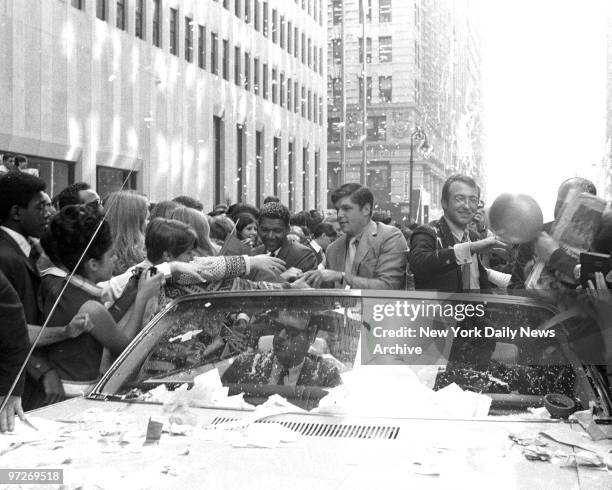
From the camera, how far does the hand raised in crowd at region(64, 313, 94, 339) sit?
2.96m

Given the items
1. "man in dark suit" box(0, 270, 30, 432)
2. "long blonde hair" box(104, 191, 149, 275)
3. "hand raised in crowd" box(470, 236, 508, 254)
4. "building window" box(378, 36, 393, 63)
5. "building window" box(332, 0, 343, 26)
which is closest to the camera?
"man in dark suit" box(0, 270, 30, 432)

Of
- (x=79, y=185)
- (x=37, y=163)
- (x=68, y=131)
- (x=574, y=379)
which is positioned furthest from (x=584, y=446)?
(x=37, y=163)

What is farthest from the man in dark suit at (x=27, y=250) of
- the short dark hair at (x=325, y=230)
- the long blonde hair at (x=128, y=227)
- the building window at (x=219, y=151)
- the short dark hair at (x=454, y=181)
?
the building window at (x=219, y=151)

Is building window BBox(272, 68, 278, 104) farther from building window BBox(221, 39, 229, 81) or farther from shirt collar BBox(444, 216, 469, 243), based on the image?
shirt collar BBox(444, 216, 469, 243)

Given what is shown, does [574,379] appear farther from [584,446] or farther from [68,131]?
[68,131]

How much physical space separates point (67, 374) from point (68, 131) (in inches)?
293

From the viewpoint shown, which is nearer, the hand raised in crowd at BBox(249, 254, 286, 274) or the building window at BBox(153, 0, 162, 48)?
the hand raised in crowd at BBox(249, 254, 286, 274)

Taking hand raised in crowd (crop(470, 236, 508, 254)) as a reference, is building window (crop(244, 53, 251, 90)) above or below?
above

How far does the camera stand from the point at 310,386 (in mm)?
2697

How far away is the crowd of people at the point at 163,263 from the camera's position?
291cm

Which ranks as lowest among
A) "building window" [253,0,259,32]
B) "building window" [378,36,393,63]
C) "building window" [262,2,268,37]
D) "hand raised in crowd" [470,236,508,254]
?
A: "hand raised in crowd" [470,236,508,254]

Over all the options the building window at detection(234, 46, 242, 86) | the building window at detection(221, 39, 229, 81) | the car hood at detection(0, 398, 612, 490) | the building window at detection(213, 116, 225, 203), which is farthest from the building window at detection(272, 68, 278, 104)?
the building window at detection(213, 116, 225, 203)

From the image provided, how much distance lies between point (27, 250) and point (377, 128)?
128 centimetres

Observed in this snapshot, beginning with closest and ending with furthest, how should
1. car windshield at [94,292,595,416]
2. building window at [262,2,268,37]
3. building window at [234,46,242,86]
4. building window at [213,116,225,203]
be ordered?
car windshield at [94,292,595,416]
building window at [262,2,268,37]
building window at [234,46,242,86]
building window at [213,116,225,203]
